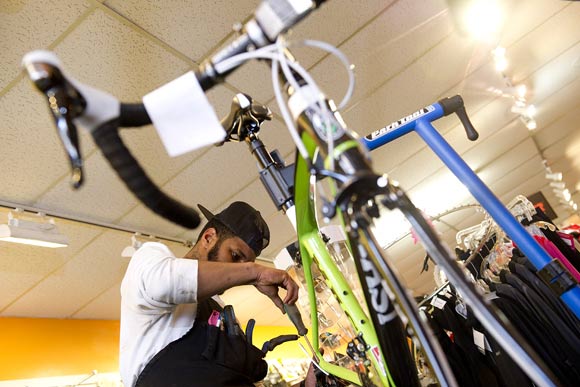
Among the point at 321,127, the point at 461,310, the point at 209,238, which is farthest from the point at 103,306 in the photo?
the point at 321,127

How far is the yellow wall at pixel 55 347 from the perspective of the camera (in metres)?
2.92

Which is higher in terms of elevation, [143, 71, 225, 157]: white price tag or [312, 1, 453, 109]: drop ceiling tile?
[312, 1, 453, 109]: drop ceiling tile

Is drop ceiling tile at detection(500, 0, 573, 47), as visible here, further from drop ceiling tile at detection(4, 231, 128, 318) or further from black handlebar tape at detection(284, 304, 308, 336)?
drop ceiling tile at detection(4, 231, 128, 318)

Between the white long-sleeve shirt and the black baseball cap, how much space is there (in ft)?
0.92

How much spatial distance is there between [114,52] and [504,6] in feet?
7.12

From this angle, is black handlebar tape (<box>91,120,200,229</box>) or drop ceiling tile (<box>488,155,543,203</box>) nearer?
black handlebar tape (<box>91,120,200,229</box>)

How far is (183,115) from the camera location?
54 centimetres

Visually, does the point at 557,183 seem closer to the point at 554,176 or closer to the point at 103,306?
the point at 554,176

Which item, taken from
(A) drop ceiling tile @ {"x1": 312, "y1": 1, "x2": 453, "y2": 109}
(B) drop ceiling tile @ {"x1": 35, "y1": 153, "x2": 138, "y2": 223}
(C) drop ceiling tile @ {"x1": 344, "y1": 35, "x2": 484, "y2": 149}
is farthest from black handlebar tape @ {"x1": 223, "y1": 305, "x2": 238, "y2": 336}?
(C) drop ceiling tile @ {"x1": 344, "y1": 35, "x2": 484, "y2": 149}

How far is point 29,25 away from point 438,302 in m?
1.94

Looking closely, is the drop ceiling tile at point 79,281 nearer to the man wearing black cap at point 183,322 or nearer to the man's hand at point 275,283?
the man wearing black cap at point 183,322

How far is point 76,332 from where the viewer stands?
342 cm

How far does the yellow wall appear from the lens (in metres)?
2.92

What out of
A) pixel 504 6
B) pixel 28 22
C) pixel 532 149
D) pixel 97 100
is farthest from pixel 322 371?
pixel 532 149
